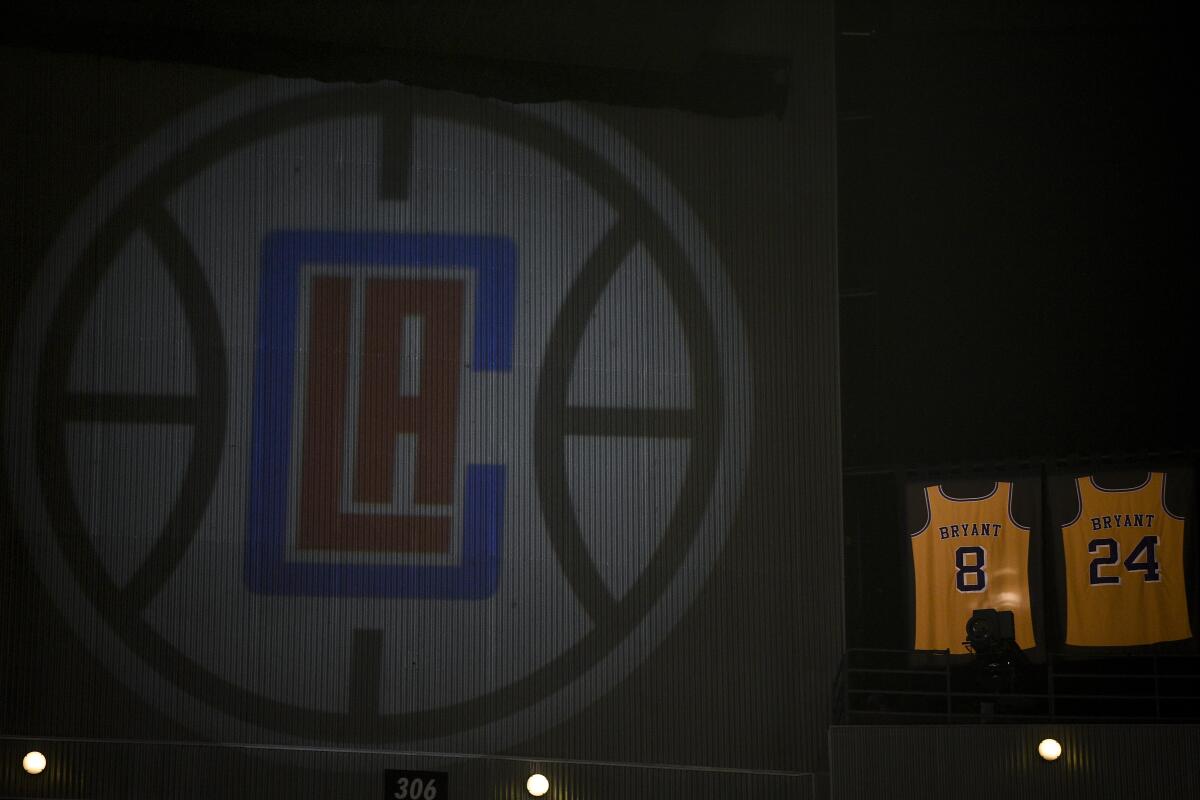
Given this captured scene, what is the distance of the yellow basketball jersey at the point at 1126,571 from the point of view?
13.6 m

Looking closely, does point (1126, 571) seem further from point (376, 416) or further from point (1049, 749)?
point (376, 416)

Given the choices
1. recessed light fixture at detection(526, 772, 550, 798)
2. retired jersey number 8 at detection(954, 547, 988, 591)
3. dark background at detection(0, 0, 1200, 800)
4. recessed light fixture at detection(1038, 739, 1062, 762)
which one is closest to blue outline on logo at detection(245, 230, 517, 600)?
recessed light fixture at detection(526, 772, 550, 798)

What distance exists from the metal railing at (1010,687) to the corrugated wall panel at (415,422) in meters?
0.92

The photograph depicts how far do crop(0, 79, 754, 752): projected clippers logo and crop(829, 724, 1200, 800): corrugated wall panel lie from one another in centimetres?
256

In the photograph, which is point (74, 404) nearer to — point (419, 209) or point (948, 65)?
point (419, 209)

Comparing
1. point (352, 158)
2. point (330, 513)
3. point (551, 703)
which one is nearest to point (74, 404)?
point (330, 513)

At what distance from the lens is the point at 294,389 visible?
13.4m

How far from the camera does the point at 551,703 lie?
13148 millimetres

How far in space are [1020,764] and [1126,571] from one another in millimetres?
2789

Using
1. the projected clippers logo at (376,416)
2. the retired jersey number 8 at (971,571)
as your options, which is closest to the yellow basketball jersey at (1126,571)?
the retired jersey number 8 at (971,571)

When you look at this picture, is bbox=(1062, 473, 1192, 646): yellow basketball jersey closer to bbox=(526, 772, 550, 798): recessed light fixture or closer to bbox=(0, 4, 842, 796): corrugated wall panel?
bbox=(0, 4, 842, 796): corrugated wall panel

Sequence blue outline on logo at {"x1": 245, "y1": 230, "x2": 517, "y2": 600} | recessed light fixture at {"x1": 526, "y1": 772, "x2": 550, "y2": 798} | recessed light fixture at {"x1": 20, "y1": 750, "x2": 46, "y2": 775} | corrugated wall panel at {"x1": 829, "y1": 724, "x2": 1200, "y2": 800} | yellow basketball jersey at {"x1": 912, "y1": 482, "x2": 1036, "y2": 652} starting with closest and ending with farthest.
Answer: corrugated wall panel at {"x1": 829, "y1": 724, "x2": 1200, "y2": 800}, recessed light fixture at {"x1": 20, "y1": 750, "x2": 46, "y2": 775}, recessed light fixture at {"x1": 526, "y1": 772, "x2": 550, "y2": 798}, blue outline on logo at {"x1": 245, "y1": 230, "x2": 517, "y2": 600}, yellow basketball jersey at {"x1": 912, "y1": 482, "x2": 1036, "y2": 652}

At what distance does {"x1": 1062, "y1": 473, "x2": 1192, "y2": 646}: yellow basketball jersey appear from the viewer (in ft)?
44.6

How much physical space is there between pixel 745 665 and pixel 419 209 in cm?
574
